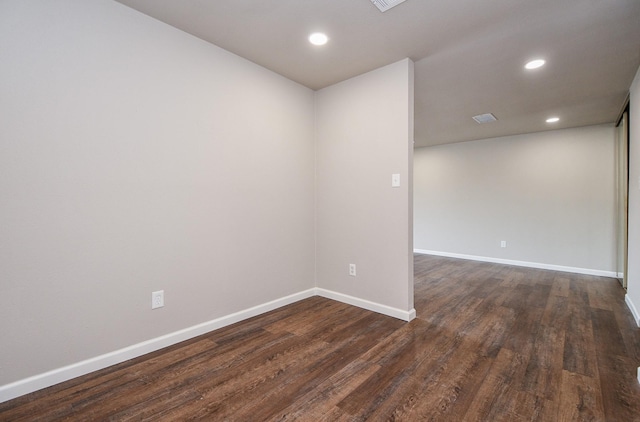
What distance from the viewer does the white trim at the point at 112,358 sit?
5.18ft

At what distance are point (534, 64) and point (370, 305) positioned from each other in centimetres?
271

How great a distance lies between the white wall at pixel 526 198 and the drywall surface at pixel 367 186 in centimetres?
362

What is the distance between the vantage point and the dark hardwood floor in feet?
4.88

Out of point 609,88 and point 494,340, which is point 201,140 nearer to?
point 494,340

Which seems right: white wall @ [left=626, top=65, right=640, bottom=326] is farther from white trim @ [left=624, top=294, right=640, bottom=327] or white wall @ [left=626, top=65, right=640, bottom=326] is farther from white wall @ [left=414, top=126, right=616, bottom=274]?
white wall @ [left=414, top=126, right=616, bottom=274]

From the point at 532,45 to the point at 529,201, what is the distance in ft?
11.5

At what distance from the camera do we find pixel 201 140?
7.63 feet

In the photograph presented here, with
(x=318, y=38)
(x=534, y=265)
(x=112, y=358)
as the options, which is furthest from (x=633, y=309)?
(x=112, y=358)

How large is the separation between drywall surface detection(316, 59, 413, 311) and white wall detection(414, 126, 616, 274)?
362cm

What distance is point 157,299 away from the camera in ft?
6.86

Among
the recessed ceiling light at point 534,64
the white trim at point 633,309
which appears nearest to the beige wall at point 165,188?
the recessed ceiling light at point 534,64

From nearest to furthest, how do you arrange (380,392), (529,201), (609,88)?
(380,392), (609,88), (529,201)

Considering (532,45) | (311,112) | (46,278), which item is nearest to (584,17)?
(532,45)

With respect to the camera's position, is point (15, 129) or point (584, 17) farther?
point (584, 17)
